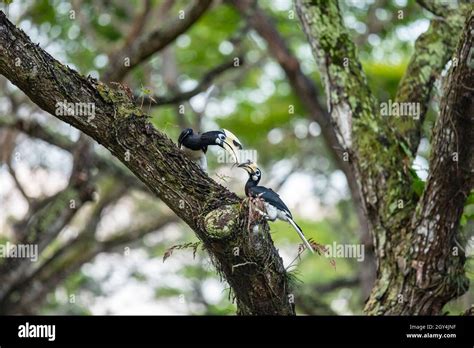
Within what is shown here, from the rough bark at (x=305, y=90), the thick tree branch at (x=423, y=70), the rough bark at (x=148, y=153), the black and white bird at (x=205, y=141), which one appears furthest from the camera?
the rough bark at (x=305, y=90)

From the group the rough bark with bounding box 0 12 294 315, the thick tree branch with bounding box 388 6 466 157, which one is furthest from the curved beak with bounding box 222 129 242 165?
the thick tree branch with bounding box 388 6 466 157

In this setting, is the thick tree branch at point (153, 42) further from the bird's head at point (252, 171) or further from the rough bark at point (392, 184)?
the bird's head at point (252, 171)

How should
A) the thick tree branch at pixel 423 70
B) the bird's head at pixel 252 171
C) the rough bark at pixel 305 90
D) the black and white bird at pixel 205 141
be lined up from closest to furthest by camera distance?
the bird's head at pixel 252 171 < the black and white bird at pixel 205 141 < the thick tree branch at pixel 423 70 < the rough bark at pixel 305 90

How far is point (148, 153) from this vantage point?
14.0 feet

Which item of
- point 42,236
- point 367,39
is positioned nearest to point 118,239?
point 42,236

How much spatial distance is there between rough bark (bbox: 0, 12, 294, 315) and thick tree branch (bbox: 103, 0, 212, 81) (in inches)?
114

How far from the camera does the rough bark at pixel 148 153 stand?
414 cm

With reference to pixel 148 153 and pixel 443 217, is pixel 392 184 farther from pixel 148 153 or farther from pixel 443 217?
pixel 148 153

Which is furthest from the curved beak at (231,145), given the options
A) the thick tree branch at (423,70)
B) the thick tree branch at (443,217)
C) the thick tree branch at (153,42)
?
the thick tree branch at (153,42)

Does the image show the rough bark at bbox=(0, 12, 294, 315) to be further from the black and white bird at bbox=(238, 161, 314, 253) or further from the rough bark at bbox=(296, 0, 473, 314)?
the rough bark at bbox=(296, 0, 473, 314)

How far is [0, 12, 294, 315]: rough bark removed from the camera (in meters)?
4.14

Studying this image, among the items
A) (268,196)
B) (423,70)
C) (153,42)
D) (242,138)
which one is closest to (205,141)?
(268,196)

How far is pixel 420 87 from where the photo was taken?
5.90m
